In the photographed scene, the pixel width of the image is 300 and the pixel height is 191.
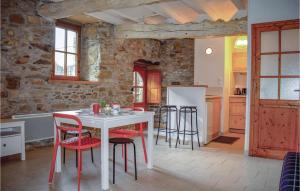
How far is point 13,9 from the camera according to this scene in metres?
4.71

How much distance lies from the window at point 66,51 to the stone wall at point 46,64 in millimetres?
204

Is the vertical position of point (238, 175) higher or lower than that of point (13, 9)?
lower

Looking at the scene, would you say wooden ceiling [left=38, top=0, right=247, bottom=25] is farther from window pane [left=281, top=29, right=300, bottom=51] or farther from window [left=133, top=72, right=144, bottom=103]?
window [left=133, top=72, right=144, bottom=103]

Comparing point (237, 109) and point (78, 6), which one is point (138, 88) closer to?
point (237, 109)

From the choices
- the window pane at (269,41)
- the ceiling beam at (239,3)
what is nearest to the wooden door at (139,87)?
the ceiling beam at (239,3)

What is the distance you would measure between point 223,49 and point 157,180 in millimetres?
5135

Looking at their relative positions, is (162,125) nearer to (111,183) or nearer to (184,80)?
(184,80)

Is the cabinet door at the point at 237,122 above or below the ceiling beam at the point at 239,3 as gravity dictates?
below

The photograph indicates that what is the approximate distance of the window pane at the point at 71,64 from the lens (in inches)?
240

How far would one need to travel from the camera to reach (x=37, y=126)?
5027 millimetres

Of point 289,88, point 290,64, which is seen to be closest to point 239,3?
point 290,64

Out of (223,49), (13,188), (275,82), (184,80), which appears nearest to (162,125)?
(184,80)

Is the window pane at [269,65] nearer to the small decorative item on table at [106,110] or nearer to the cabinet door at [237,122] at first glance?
the small decorative item on table at [106,110]

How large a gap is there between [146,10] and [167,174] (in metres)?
3.44
